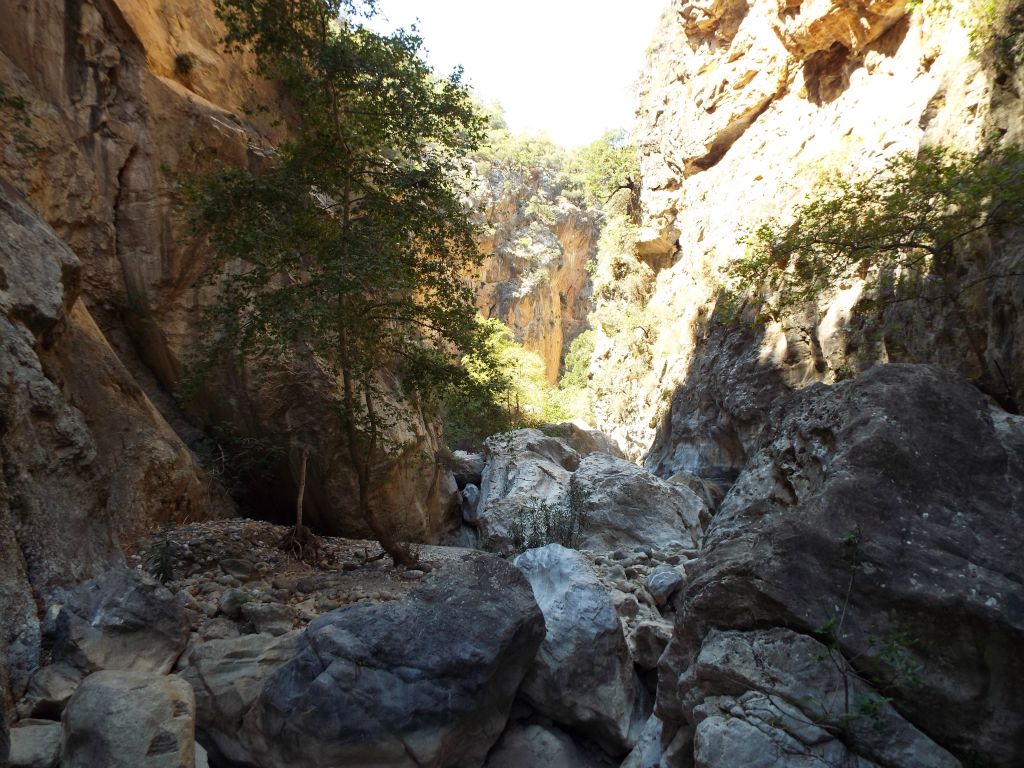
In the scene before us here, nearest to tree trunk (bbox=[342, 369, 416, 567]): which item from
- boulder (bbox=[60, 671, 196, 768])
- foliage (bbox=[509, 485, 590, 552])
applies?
foliage (bbox=[509, 485, 590, 552])

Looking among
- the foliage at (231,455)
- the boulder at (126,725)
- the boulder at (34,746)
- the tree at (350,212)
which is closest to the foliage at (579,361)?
the foliage at (231,455)

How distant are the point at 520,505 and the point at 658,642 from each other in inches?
300

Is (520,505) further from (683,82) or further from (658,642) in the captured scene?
(683,82)

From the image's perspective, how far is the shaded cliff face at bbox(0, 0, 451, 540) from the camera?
8797 mm

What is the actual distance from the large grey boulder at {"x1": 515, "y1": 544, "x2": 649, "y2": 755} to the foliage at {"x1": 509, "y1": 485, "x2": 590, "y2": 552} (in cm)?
413

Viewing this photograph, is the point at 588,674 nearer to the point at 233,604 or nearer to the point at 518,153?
the point at 233,604

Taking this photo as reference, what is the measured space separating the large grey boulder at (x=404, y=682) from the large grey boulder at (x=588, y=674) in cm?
20

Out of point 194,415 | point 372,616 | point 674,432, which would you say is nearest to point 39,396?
point 372,616

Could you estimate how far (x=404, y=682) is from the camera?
14.1 feet

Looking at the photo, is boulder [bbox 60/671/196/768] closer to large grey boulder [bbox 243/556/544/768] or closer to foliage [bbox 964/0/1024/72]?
large grey boulder [bbox 243/556/544/768]

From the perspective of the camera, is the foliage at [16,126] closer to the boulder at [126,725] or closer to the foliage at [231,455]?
the foliage at [231,455]

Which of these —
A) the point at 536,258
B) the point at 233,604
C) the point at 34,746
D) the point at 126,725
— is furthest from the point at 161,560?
the point at 536,258

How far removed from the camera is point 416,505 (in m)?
11.8

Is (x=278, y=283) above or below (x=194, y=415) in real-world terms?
above
